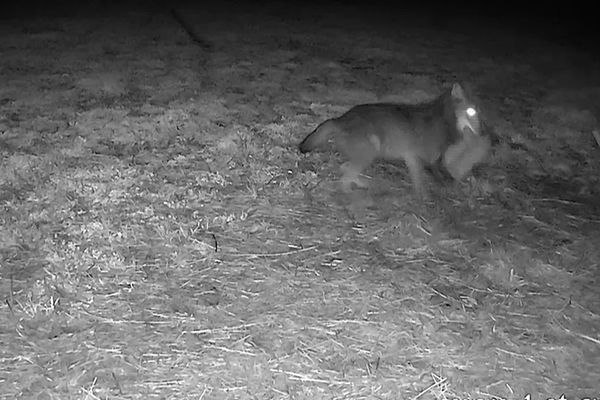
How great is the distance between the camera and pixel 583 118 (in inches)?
175

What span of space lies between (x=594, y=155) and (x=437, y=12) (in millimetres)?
3905

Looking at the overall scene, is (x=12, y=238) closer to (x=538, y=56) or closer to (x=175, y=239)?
(x=175, y=239)

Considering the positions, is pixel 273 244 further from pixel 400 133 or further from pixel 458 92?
pixel 458 92

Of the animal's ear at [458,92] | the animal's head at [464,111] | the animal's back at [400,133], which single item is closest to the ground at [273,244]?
the animal's back at [400,133]

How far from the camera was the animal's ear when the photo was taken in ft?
10.6

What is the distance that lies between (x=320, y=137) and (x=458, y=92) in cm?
69

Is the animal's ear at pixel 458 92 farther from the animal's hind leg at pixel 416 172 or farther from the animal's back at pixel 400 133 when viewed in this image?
the animal's hind leg at pixel 416 172

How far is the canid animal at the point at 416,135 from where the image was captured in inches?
131

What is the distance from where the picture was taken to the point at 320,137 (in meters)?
3.54

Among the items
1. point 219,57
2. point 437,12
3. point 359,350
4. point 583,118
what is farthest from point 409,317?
point 437,12

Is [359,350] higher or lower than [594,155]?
lower

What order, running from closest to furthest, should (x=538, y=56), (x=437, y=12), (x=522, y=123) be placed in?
(x=522, y=123), (x=538, y=56), (x=437, y=12)

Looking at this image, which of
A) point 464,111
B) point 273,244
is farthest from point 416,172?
point 273,244

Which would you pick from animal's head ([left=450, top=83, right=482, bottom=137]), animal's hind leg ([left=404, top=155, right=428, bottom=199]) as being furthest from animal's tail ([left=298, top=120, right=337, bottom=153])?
animal's head ([left=450, top=83, right=482, bottom=137])
